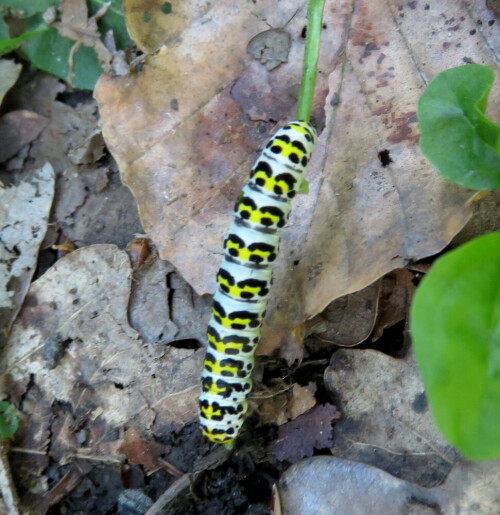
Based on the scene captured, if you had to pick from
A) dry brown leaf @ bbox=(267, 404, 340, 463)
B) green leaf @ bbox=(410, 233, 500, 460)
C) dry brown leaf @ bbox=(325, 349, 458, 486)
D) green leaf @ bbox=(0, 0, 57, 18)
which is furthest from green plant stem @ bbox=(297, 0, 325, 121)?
green leaf @ bbox=(0, 0, 57, 18)

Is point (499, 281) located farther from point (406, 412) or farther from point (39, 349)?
point (39, 349)

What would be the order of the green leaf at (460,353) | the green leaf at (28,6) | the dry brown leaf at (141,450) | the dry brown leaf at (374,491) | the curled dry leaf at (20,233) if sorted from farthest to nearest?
the green leaf at (28,6), the curled dry leaf at (20,233), the dry brown leaf at (141,450), the dry brown leaf at (374,491), the green leaf at (460,353)

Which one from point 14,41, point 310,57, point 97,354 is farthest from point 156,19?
point 97,354

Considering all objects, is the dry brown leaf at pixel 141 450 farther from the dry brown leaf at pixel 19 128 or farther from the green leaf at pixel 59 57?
the green leaf at pixel 59 57

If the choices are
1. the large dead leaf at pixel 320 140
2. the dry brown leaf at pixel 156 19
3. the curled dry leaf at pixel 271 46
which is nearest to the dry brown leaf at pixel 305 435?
the large dead leaf at pixel 320 140

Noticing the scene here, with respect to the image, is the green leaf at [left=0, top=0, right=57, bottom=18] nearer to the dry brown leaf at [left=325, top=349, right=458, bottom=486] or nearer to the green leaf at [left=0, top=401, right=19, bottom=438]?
the green leaf at [left=0, top=401, right=19, bottom=438]

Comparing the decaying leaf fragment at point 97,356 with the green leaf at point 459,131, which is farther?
the decaying leaf fragment at point 97,356
